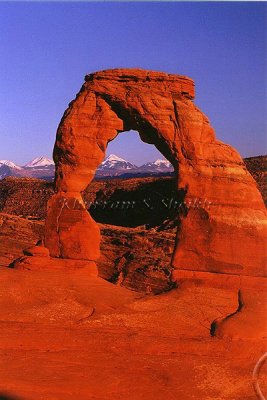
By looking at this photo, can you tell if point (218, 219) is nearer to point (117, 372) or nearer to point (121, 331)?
point (121, 331)

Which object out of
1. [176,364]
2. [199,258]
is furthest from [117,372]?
[199,258]

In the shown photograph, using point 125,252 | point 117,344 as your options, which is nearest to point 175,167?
point 117,344

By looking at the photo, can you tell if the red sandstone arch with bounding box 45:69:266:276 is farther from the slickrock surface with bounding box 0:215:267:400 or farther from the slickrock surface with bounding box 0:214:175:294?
the slickrock surface with bounding box 0:214:175:294

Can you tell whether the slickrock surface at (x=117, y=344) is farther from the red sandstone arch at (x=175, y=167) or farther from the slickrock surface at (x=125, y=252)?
the slickrock surface at (x=125, y=252)

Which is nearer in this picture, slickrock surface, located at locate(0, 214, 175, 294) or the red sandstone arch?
the red sandstone arch

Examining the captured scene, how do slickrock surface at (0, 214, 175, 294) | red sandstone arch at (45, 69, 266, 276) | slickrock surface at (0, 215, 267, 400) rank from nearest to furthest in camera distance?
slickrock surface at (0, 215, 267, 400) < red sandstone arch at (45, 69, 266, 276) < slickrock surface at (0, 214, 175, 294)

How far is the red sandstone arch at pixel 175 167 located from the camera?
13500 mm

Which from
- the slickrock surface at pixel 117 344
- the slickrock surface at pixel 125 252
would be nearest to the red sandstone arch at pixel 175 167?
the slickrock surface at pixel 117 344

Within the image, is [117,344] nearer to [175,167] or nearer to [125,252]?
[175,167]

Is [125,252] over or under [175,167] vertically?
under

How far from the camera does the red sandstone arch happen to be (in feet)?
44.3

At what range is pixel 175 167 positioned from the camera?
1409 cm

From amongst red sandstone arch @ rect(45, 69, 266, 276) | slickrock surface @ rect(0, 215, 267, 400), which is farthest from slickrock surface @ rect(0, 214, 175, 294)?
slickrock surface @ rect(0, 215, 267, 400)

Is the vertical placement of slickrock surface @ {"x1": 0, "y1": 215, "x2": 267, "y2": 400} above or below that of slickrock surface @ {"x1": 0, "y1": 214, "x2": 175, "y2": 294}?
above
